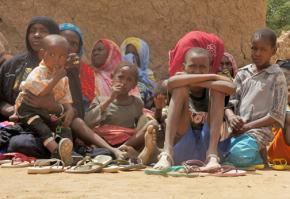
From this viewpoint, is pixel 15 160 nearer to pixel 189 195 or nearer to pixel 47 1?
pixel 189 195

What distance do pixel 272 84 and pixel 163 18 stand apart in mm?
3486

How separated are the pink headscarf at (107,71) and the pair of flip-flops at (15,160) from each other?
155cm

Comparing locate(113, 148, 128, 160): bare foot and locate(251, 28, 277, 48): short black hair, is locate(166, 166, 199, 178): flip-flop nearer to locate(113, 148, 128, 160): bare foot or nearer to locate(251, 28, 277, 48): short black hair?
locate(113, 148, 128, 160): bare foot

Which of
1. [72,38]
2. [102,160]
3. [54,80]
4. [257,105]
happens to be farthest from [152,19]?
[102,160]

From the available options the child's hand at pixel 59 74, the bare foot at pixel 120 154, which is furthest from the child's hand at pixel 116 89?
the child's hand at pixel 59 74

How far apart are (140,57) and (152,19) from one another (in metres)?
1.16

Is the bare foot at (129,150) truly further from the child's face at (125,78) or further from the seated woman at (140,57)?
the seated woman at (140,57)

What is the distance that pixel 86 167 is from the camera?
403 cm

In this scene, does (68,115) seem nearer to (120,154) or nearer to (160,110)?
(120,154)

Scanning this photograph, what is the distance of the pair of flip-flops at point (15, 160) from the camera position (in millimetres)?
4303

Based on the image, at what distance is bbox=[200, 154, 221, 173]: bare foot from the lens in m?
3.96

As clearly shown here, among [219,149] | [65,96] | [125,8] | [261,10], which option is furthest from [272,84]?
[261,10]

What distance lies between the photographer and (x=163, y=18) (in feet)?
25.9

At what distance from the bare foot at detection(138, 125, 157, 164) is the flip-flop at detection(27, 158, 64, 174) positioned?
637mm
